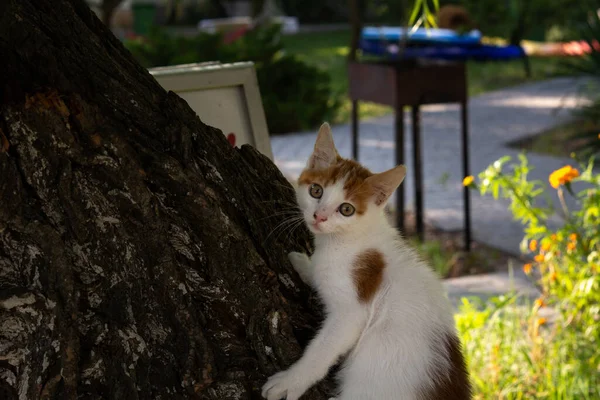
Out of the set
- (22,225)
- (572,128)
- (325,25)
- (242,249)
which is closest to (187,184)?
(242,249)

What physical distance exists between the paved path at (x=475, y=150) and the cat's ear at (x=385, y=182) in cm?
246

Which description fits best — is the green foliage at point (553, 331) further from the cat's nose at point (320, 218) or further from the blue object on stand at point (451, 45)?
the blue object on stand at point (451, 45)

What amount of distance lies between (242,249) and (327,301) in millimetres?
317

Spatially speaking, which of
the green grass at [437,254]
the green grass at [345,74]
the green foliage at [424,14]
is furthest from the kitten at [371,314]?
the green grass at [345,74]

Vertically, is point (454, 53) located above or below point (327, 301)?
below

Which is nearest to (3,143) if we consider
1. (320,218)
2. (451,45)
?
(320,218)

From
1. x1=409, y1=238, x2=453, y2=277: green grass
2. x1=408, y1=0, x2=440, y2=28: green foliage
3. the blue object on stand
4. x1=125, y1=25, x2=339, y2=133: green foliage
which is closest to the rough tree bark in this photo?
x1=408, y1=0, x2=440, y2=28: green foliage

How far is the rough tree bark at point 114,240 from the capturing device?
5.18ft

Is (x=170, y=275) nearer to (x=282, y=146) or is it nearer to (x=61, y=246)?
(x=61, y=246)

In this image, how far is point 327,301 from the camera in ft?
6.61

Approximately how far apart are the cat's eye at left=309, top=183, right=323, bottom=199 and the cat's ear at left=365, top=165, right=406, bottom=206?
0.15m

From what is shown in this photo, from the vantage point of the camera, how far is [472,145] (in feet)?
31.7

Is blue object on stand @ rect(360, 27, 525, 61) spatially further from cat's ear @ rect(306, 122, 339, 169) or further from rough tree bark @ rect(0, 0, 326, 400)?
rough tree bark @ rect(0, 0, 326, 400)

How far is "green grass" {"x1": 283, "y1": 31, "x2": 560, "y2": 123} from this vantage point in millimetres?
12890
